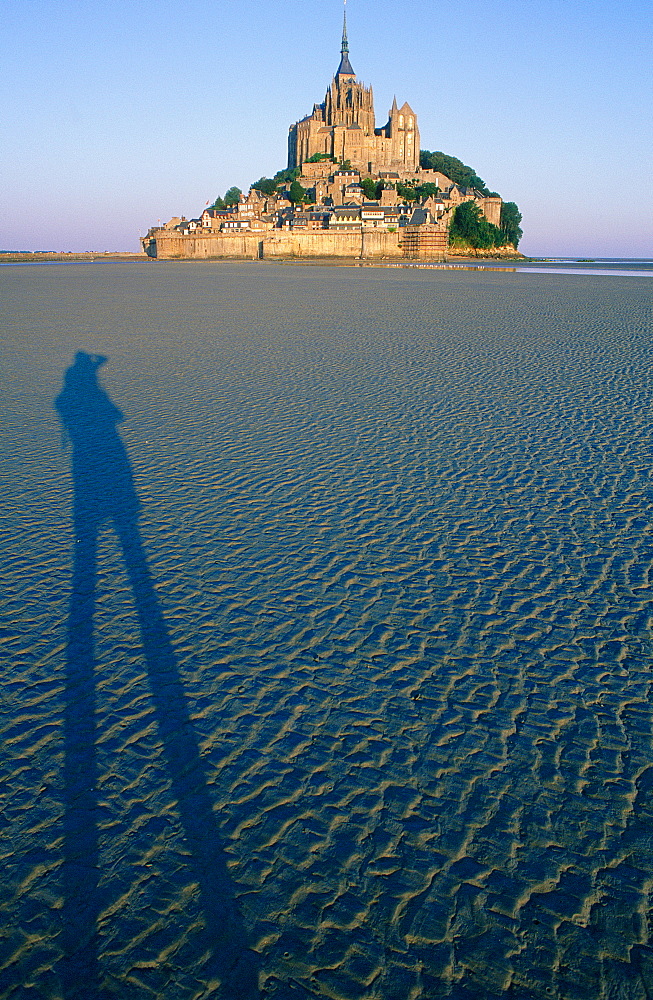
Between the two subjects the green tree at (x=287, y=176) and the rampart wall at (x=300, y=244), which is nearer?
the rampart wall at (x=300, y=244)

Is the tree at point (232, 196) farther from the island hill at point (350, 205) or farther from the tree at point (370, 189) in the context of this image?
the tree at point (370, 189)

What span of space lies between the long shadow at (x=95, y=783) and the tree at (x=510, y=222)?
426ft

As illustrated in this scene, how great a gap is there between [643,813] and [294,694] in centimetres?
209

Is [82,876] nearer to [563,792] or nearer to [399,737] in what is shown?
[399,737]

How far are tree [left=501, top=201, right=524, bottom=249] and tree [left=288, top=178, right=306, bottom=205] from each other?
37533 millimetres

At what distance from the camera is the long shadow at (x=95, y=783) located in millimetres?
2691

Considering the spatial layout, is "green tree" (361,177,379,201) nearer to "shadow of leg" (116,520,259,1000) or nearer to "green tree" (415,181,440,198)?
"green tree" (415,181,440,198)

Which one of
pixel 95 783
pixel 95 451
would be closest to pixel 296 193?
pixel 95 451

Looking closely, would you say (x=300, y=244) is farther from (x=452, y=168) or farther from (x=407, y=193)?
(x=452, y=168)

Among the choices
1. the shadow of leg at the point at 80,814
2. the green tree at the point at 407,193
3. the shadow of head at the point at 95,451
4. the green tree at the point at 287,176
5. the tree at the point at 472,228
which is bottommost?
the shadow of leg at the point at 80,814

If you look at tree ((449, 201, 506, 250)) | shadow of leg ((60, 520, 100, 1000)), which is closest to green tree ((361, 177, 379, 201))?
tree ((449, 201, 506, 250))

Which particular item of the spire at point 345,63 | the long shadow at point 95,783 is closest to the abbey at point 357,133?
the spire at point 345,63

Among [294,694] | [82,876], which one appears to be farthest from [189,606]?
[82,876]

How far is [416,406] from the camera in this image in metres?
11.5
